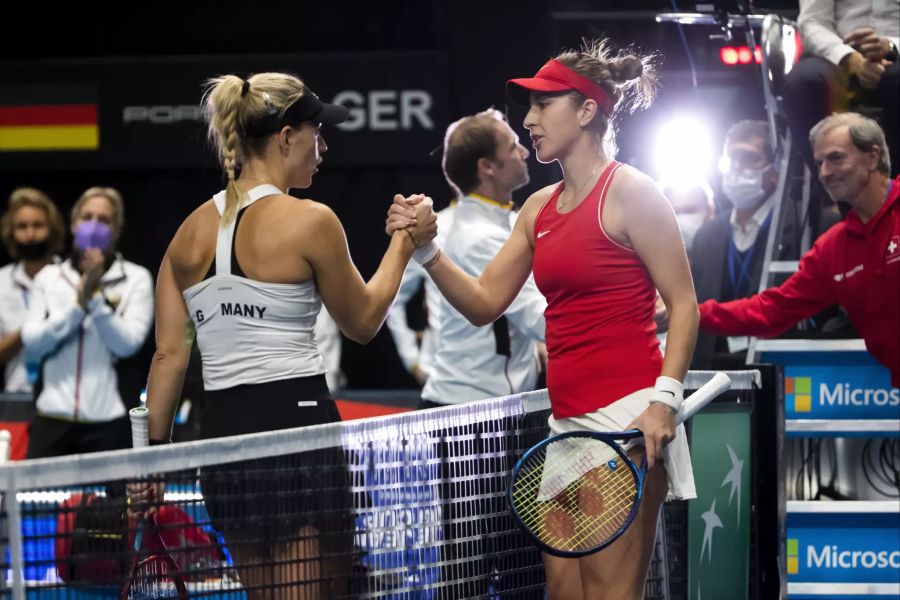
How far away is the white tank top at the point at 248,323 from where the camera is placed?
10.2 ft

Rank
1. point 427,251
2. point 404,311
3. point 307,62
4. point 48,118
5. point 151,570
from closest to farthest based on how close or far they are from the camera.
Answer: point 151,570
point 427,251
point 404,311
point 307,62
point 48,118

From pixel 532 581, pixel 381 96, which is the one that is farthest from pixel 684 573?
pixel 381 96

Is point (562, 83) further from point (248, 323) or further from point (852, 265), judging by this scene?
point (852, 265)

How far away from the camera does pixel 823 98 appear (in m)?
5.21

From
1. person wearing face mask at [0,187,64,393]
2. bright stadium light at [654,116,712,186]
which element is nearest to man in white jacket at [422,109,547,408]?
person wearing face mask at [0,187,64,393]

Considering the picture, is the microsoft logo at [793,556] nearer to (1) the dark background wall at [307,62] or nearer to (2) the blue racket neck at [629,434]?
(2) the blue racket neck at [629,434]

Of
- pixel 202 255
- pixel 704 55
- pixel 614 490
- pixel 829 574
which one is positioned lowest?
pixel 829 574

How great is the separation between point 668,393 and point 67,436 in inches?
135

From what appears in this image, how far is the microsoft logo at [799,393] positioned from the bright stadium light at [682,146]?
301 cm

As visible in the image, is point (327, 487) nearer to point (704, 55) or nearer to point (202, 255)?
point (202, 255)

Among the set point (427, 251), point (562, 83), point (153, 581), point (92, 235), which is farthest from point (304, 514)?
point (92, 235)

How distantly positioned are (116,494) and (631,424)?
3.59ft

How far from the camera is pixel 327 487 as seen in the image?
2.97 m

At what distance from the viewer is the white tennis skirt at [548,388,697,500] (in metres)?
3.11
